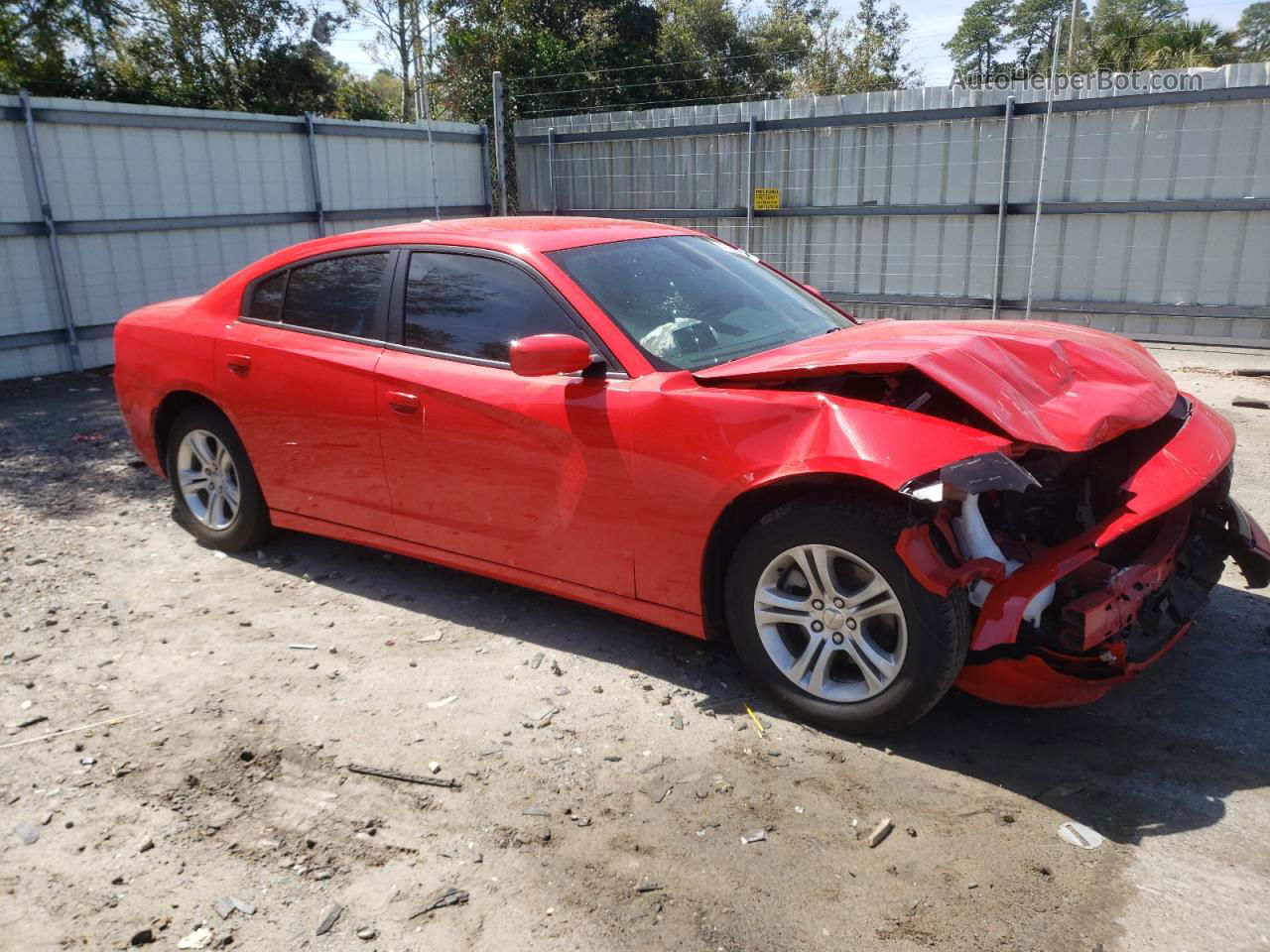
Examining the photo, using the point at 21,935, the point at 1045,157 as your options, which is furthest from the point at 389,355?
the point at 1045,157

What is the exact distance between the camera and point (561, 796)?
3180mm

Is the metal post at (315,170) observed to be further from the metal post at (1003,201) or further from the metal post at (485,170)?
the metal post at (1003,201)

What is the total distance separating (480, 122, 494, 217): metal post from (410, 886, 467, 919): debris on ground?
13.2 metres

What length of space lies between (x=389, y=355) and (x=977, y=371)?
7.88 ft

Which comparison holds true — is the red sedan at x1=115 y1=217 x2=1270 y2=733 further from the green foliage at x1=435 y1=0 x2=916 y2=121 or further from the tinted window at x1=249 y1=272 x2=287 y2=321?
the green foliage at x1=435 y1=0 x2=916 y2=121

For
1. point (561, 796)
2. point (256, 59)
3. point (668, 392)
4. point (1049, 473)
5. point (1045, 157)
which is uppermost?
point (256, 59)

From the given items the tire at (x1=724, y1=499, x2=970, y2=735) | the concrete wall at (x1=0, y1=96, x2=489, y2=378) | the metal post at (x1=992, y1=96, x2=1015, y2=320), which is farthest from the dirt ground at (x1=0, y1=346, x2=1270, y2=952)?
the metal post at (x1=992, y1=96, x2=1015, y2=320)

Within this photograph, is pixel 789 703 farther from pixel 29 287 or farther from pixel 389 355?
pixel 29 287

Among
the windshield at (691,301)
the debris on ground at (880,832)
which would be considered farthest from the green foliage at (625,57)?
the debris on ground at (880,832)

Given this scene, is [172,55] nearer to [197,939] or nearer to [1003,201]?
[1003,201]

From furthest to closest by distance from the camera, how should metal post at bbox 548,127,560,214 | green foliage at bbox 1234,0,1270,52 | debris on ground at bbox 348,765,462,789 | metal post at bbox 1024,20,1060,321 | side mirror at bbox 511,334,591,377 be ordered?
green foliage at bbox 1234,0,1270,52, metal post at bbox 548,127,560,214, metal post at bbox 1024,20,1060,321, side mirror at bbox 511,334,591,377, debris on ground at bbox 348,765,462,789

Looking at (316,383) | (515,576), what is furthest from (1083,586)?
(316,383)

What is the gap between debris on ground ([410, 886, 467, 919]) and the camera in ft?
8.81

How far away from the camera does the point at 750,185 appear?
12383 mm
